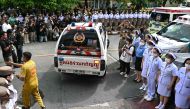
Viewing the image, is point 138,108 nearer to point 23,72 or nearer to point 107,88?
point 107,88

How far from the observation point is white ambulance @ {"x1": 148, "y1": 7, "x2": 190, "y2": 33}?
54.1 ft

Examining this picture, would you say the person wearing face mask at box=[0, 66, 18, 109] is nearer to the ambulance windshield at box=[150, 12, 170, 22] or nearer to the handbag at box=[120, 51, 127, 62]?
the handbag at box=[120, 51, 127, 62]

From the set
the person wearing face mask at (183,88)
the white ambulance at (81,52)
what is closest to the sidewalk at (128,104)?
the white ambulance at (81,52)

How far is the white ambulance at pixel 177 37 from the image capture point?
11.0m

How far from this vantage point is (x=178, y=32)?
39.9 feet

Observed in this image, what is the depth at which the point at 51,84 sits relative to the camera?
33.5ft

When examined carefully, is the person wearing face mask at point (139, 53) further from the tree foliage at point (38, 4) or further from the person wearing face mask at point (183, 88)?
the tree foliage at point (38, 4)

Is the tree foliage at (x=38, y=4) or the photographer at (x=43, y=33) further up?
the tree foliage at (x=38, y=4)

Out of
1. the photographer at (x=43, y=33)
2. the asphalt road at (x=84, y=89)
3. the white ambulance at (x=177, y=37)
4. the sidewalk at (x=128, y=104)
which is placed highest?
the white ambulance at (x=177, y=37)

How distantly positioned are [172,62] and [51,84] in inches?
171

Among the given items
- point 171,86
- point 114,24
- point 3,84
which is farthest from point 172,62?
point 114,24

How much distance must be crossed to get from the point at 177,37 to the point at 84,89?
4463 mm

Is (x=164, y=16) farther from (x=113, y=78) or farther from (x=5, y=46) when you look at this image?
(x=5, y=46)

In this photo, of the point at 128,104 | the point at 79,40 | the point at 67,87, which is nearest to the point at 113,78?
the point at 67,87
